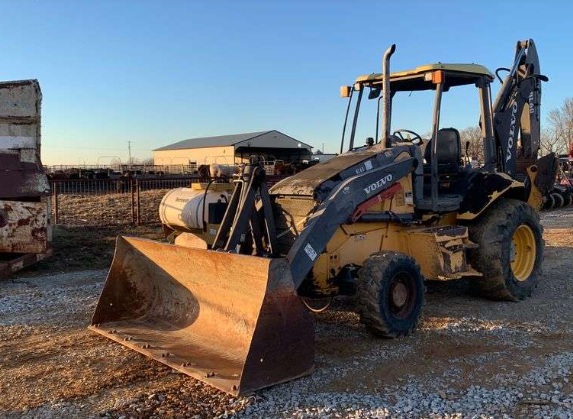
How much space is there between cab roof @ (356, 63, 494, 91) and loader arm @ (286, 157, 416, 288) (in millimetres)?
1245

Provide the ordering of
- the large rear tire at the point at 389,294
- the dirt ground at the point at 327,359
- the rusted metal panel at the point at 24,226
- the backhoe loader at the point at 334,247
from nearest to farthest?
the dirt ground at the point at 327,359 → the backhoe loader at the point at 334,247 → the large rear tire at the point at 389,294 → the rusted metal panel at the point at 24,226

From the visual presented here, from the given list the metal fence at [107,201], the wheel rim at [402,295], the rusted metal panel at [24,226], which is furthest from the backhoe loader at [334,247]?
the metal fence at [107,201]

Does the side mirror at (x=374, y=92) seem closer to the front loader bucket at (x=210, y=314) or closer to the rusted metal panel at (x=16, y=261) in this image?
the front loader bucket at (x=210, y=314)

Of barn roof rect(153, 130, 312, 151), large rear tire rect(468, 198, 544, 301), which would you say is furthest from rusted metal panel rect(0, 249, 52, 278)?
barn roof rect(153, 130, 312, 151)

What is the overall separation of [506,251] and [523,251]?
0.99 m

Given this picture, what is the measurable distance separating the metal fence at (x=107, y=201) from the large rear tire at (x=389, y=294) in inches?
348

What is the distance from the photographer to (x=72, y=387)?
447 centimetres

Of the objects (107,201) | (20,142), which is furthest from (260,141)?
(20,142)

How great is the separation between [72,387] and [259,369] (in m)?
1.50

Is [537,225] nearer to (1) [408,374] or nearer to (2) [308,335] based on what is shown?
(1) [408,374]

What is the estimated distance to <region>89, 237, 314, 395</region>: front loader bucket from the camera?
14.0ft

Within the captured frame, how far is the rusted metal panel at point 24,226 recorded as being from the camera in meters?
8.84

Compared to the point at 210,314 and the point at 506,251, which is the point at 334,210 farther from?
the point at 506,251

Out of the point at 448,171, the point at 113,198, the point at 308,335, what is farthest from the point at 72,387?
the point at 113,198
